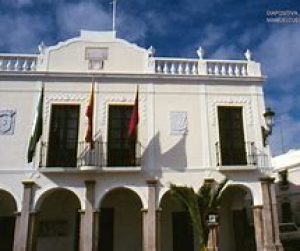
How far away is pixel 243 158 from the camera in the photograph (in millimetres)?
13391

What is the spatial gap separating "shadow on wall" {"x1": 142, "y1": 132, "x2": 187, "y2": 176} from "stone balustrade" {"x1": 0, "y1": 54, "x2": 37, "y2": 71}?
5.59 m

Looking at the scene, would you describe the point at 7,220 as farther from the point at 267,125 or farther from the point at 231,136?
the point at 267,125

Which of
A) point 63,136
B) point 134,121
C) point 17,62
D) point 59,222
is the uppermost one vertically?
point 17,62

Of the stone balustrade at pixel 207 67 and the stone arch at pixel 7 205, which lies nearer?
the stone arch at pixel 7 205

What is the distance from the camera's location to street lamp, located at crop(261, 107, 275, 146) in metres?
13.4

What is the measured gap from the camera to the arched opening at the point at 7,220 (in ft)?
43.8

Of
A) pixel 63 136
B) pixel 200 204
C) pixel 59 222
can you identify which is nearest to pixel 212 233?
pixel 200 204

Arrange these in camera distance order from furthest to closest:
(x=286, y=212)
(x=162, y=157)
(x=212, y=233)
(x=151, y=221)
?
(x=286, y=212)
(x=162, y=157)
(x=151, y=221)
(x=212, y=233)

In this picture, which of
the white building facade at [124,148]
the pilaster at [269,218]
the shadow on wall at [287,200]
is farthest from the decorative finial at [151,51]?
the shadow on wall at [287,200]

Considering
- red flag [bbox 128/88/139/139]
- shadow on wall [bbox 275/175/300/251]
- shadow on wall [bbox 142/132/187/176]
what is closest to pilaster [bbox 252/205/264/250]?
shadow on wall [bbox 142/132/187/176]

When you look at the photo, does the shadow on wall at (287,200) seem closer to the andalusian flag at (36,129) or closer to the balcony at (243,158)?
the balcony at (243,158)

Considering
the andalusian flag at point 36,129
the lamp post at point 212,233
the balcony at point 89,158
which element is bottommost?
the lamp post at point 212,233

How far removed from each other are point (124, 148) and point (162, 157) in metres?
1.48

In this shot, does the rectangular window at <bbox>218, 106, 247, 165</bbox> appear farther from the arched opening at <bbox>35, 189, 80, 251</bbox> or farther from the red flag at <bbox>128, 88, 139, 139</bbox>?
the arched opening at <bbox>35, 189, 80, 251</bbox>
